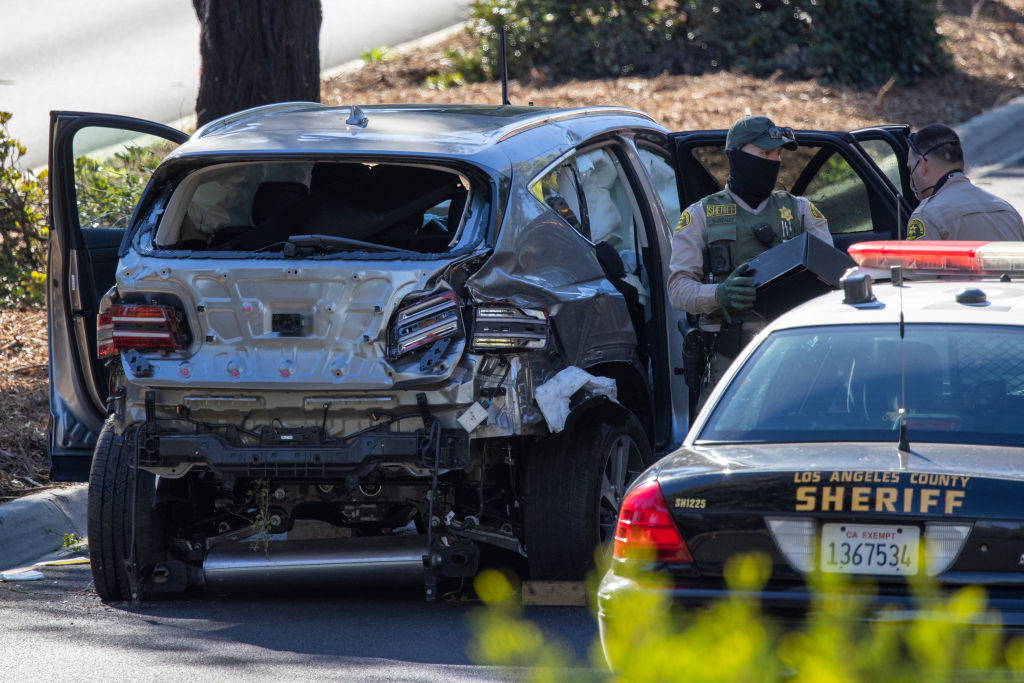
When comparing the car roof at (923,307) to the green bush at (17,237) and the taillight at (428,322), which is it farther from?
the green bush at (17,237)

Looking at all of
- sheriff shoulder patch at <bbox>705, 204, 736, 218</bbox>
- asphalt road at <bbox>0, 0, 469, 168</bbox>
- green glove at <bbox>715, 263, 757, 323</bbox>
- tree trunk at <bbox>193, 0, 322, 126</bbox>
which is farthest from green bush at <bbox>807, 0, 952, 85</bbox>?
green glove at <bbox>715, 263, 757, 323</bbox>

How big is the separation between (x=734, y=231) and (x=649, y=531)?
9.10 ft

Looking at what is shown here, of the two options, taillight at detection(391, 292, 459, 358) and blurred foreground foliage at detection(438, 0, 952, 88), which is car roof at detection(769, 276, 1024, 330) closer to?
taillight at detection(391, 292, 459, 358)

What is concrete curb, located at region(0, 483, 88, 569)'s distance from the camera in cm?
691

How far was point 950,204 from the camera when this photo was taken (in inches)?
262

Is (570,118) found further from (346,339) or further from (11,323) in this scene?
(11,323)

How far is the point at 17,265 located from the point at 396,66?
849cm

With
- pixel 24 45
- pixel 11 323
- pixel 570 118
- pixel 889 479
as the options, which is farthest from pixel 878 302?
pixel 24 45

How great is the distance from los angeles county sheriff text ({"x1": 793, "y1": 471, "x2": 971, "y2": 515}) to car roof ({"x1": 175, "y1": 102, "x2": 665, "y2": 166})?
231cm

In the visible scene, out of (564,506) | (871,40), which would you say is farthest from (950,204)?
(871,40)

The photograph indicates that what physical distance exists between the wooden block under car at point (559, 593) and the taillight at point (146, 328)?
165 cm

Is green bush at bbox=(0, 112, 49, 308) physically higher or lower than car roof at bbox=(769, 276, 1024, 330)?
lower

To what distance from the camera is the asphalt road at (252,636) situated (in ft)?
16.6

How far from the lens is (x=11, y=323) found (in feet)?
33.8
